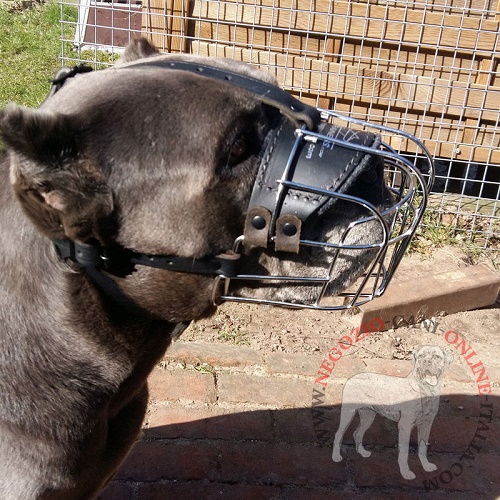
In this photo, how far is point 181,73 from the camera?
1850 mm

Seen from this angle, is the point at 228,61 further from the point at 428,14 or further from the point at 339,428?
the point at 428,14

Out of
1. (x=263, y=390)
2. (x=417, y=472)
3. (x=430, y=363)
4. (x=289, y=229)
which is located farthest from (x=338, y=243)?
Result: (x=430, y=363)

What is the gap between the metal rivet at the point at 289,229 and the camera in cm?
183

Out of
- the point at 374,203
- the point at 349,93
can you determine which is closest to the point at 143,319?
the point at 374,203

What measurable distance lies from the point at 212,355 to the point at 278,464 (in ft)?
2.60

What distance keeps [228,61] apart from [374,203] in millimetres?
640

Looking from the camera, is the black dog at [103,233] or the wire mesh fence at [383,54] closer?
the black dog at [103,233]

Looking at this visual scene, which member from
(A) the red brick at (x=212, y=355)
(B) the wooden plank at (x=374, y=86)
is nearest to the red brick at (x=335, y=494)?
(A) the red brick at (x=212, y=355)

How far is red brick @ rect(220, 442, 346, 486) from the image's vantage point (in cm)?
291

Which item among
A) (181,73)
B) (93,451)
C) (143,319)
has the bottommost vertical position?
(93,451)

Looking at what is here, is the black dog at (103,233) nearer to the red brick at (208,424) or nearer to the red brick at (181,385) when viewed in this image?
the red brick at (208,424)

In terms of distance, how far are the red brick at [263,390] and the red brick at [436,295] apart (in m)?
0.69

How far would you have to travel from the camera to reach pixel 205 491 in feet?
9.30

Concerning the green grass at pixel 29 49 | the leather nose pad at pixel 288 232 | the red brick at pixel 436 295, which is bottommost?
the red brick at pixel 436 295
